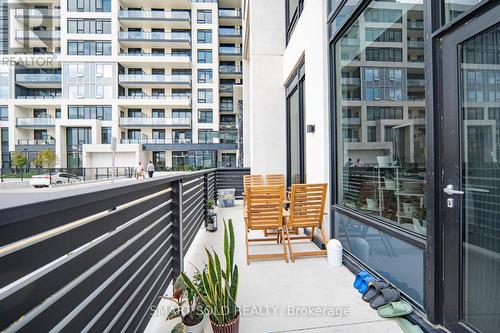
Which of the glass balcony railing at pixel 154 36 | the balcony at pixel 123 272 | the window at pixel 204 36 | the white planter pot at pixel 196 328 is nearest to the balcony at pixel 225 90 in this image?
the window at pixel 204 36

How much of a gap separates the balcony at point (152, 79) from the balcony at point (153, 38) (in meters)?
3.44

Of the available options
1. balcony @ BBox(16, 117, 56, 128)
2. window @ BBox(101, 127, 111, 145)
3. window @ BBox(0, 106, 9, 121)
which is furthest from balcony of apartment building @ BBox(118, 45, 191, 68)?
window @ BBox(0, 106, 9, 121)

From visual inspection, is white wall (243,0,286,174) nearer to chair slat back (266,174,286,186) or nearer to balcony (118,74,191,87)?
chair slat back (266,174,286,186)

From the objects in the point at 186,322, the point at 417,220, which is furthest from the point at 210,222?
the point at 417,220

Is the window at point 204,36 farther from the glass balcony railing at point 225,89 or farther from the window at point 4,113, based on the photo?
the window at point 4,113

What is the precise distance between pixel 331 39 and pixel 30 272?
4095 mm

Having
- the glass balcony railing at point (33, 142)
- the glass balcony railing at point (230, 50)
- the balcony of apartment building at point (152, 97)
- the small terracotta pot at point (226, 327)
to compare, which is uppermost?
the glass balcony railing at point (230, 50)

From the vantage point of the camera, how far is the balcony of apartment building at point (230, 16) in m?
29.7

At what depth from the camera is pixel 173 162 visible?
2856 centimetres

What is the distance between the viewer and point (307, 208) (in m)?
3.51

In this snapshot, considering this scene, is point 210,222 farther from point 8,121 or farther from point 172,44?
point 8,121

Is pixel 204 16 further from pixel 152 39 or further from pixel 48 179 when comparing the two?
pixel 48 179

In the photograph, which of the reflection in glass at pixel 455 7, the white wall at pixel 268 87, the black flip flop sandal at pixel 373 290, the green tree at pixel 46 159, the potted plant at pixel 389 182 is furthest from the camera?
the green tree at pixel 46 159

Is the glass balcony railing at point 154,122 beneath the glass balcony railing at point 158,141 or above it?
above
